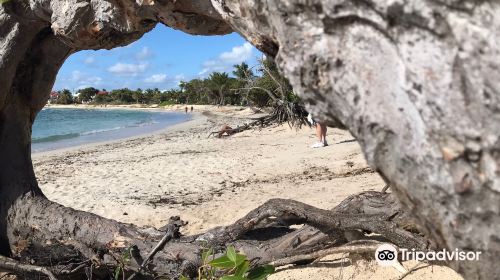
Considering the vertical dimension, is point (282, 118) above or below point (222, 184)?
above

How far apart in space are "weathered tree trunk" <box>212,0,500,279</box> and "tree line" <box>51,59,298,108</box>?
14857 mm

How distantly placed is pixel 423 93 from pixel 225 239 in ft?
7.87

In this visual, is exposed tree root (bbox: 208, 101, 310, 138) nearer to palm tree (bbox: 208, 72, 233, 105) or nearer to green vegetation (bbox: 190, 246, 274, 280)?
green vegetation (bbox: 190, 246, 274, 280)

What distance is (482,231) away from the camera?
104cm

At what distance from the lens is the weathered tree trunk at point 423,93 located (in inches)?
38.0

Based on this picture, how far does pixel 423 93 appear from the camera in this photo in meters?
1.02

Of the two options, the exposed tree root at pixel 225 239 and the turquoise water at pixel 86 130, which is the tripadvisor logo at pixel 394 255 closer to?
the exposed tree root at pixel 225 239

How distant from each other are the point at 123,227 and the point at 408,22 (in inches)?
117

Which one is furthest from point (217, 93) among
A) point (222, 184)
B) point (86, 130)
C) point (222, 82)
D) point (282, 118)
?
point (222, 184)

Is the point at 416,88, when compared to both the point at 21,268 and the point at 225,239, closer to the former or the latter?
the point at 225,239

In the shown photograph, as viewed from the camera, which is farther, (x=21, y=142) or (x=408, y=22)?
(x=21, y=142)

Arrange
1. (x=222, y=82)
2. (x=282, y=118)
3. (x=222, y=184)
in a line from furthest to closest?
1. (x=222, y=82)
2. (x=282, y=118)
3. (x=222, y=184)

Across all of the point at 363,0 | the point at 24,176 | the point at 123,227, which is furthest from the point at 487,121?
the point at 24,176

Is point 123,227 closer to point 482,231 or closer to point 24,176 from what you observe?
point 24,176
